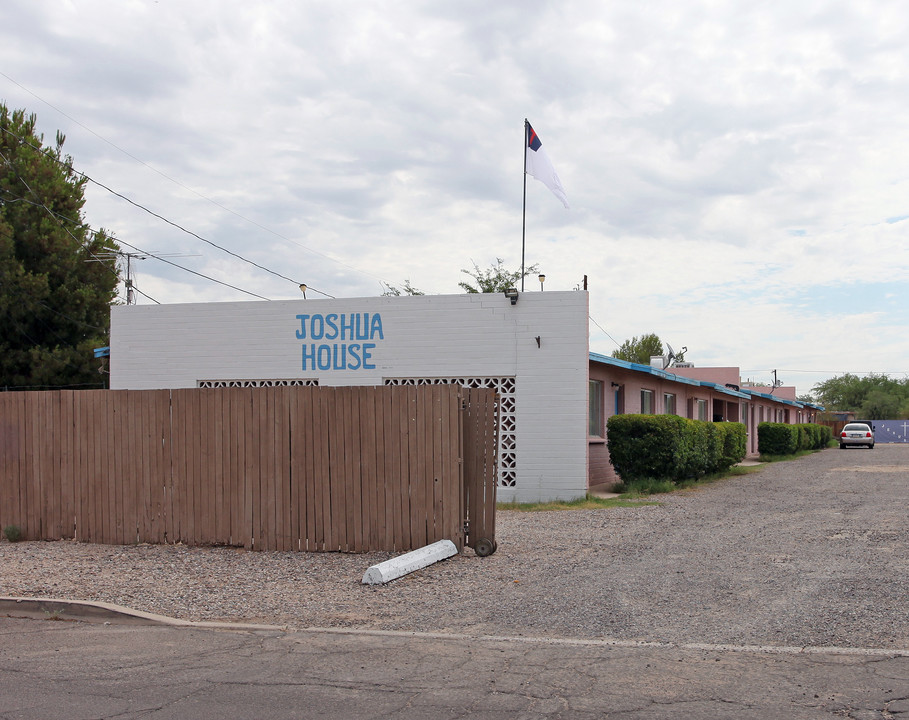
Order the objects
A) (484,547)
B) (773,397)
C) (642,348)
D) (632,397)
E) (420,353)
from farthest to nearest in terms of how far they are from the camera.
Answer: (642,348) → (773,397) → (632,397) → (420,353) → (484,547)

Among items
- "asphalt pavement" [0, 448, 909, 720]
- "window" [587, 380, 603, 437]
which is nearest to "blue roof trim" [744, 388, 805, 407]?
"window" [587, 380, 603, 437]

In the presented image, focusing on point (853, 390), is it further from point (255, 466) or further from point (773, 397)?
point (255, 466)

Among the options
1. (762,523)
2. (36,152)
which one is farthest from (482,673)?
(36,152)

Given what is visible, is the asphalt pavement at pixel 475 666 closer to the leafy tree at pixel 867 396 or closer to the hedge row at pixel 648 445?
the hedge row at pixel 648 445

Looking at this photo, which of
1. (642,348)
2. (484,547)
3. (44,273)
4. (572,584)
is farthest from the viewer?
(642,348)

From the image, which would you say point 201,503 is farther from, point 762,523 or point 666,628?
point 762,523

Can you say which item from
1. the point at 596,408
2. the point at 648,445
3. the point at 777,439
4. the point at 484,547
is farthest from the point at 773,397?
the point at 484,547

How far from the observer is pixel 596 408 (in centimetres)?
2056

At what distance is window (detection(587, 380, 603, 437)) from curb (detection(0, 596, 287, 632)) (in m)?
13.9

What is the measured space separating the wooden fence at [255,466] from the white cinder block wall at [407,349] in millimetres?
6375

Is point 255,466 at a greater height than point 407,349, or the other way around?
point 407,349

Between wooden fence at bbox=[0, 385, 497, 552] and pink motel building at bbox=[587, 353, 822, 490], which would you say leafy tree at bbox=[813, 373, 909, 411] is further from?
wooden fence at bbox=[0, 385, 497, 552]

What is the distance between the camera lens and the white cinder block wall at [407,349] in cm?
1658

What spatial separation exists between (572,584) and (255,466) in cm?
403
